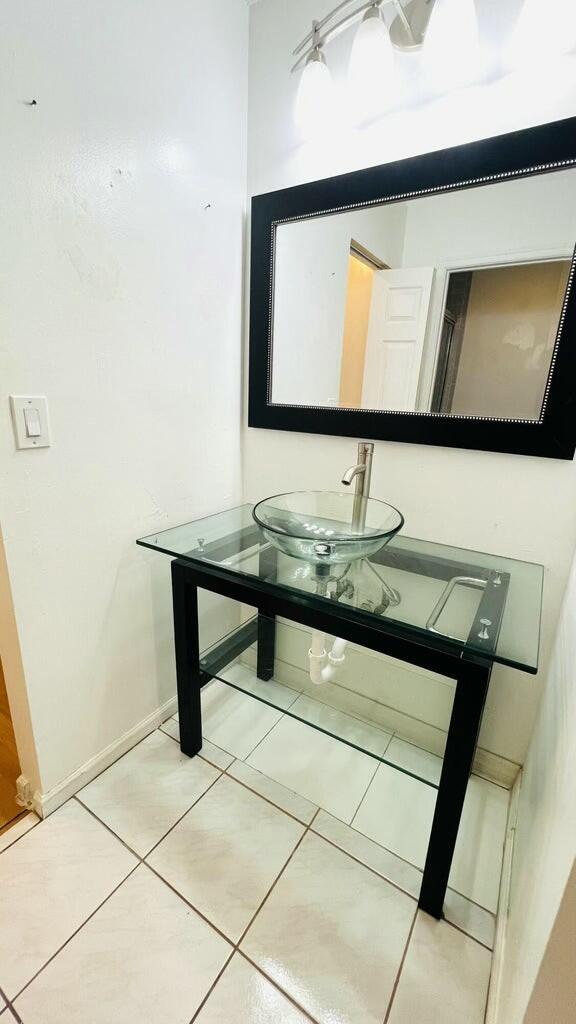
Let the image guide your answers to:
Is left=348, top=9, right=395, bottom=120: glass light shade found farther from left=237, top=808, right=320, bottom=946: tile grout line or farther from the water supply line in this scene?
left=237, top=808, right=320, bottom=946: tile grout line

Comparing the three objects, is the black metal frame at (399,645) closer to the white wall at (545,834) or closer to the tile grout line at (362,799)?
the white wall at (545,834)

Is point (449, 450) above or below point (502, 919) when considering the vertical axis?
above

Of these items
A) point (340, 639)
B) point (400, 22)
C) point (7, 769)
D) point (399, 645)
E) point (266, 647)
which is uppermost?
point (400, 22)

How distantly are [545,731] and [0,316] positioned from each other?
1497 mm

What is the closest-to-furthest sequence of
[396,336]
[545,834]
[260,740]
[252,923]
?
1. [545,834]
2. [252,923]
3. [396,336]
4. [260,740]

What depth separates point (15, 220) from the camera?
83 cm

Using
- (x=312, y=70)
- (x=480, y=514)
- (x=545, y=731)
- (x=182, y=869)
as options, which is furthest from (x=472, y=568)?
(x=312, y=70)

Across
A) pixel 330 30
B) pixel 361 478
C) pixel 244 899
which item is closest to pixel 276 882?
pixel 244 899

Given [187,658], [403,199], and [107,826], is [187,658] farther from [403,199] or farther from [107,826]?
[403,199]

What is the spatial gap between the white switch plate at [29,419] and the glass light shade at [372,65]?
1.09 metres

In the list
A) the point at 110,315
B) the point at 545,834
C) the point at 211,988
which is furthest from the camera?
the point at 110,315

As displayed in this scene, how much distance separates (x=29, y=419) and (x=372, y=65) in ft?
3.83

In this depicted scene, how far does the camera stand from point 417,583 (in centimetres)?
107

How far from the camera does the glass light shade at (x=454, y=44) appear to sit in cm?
90
